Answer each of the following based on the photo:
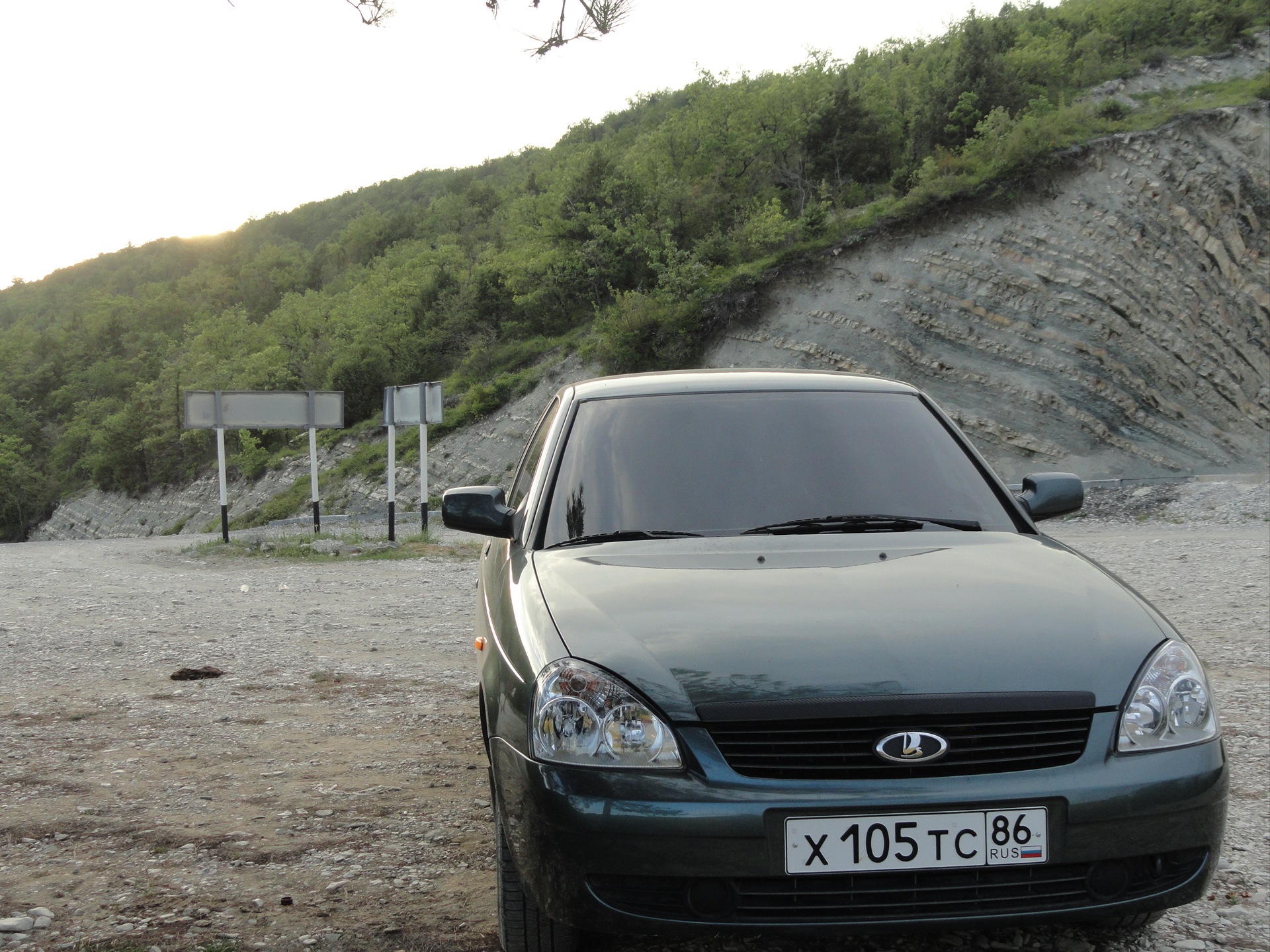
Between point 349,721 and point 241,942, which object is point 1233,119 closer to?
point 349,721

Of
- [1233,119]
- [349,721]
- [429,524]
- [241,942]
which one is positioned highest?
[1233,119]

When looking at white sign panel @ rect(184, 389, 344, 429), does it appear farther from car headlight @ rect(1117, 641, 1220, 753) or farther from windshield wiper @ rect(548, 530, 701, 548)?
car headlight @ rect(1117, 641, 1220, 753)

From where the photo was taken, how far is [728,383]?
12.7 feet

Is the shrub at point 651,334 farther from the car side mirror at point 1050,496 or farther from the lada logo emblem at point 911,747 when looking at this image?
the lada logo emblem at point 911,747

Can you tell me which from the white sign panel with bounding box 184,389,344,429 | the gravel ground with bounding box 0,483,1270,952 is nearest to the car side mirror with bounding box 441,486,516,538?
the gravel ground with bounding box 0,483,1270,952

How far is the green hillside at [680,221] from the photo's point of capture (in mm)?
33719

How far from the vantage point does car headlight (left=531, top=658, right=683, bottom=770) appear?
2.27 m

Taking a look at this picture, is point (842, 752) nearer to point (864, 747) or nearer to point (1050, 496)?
point (864, 747)

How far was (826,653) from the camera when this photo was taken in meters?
2.38

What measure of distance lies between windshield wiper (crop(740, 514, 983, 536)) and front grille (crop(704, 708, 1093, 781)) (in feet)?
3.37

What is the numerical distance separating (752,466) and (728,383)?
0.52 metres

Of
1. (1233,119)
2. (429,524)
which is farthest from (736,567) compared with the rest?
(1233,119)

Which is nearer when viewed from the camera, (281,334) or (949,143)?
(949,143)

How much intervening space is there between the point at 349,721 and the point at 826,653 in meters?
4.07
